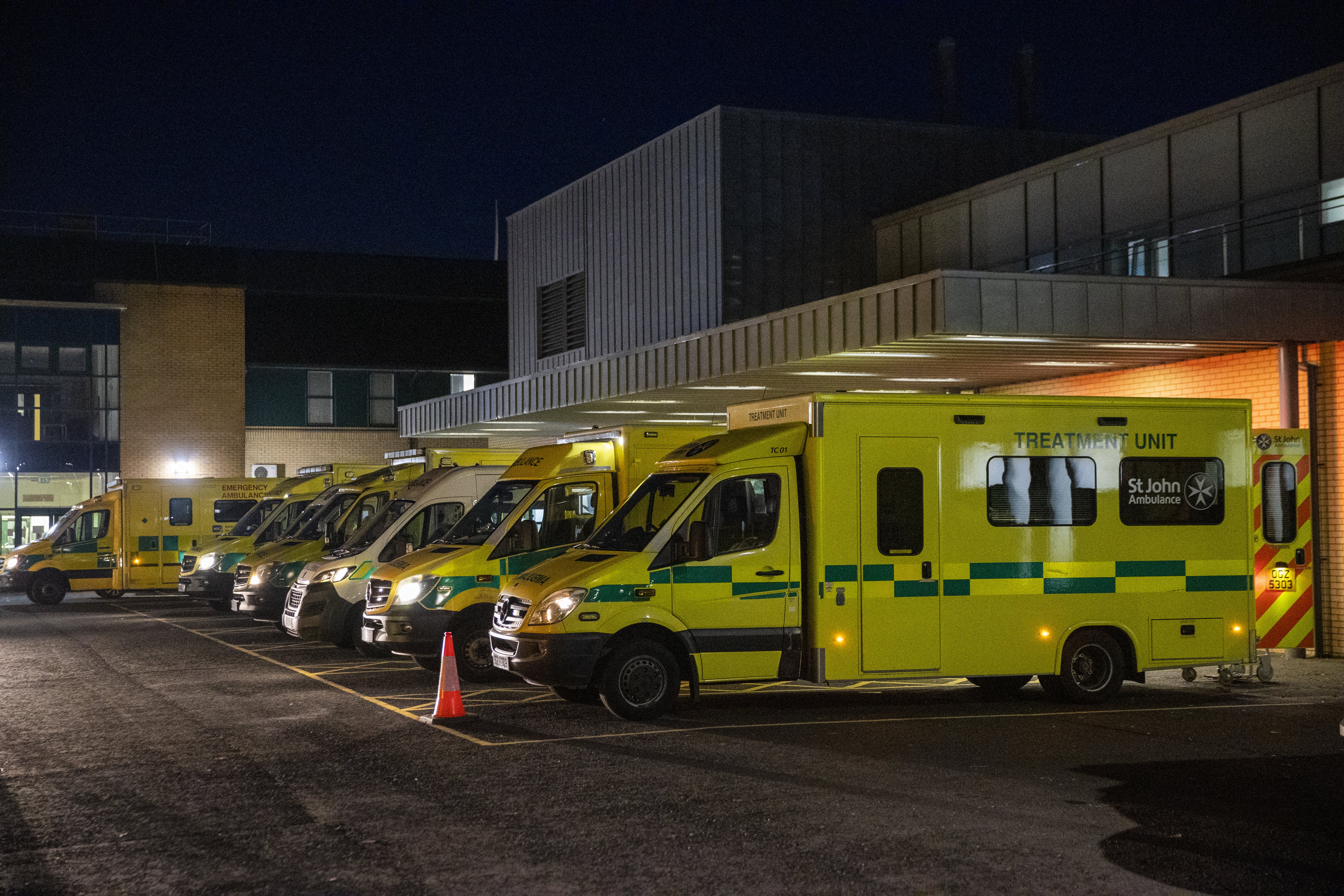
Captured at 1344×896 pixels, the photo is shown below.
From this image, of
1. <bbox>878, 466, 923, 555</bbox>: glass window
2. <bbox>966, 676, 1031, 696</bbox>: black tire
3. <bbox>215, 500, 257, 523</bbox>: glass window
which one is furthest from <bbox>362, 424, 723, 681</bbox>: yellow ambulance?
<bbox>215, 500, 257, 523</bbox>: glass window

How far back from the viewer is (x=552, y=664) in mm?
11258

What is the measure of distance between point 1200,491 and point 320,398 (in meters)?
33.0

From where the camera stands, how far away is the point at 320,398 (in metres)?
41.9

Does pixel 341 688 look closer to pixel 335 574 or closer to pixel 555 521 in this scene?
pixel 555 521

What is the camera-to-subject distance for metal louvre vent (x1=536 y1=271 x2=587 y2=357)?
30.5 metres

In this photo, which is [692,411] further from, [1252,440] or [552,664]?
[552,664]

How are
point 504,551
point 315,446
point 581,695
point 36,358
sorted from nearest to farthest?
1. point 581,695
2. point 504,551
3. point 36,358
4. point 315,446

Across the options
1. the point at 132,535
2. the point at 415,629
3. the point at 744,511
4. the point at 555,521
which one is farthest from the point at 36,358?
the point at 744,511

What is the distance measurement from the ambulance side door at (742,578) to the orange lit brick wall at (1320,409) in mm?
5726

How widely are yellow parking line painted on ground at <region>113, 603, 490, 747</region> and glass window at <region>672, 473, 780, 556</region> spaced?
2.58m

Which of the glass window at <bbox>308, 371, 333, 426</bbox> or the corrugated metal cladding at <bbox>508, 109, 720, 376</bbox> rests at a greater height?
the corrugated metal cladding at <bbox>508, 109, 720, 376</bbox>

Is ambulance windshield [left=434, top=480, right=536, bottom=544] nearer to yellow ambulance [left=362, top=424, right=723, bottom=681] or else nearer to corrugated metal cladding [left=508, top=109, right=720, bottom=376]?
yellow ambulance [left=362, top=424, right=723, bottom=681]

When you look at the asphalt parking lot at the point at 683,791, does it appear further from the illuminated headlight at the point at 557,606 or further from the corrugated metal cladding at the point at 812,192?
the corrugated metal cladding at the point at 812,192

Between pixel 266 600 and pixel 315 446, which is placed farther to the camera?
pixel 315 446
